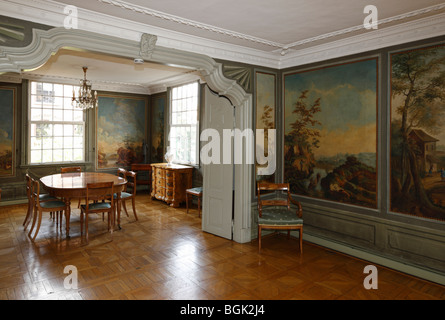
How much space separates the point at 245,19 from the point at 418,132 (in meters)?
2.55

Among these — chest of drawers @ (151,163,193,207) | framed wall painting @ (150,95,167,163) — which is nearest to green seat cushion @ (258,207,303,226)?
chest of drawers @ (151,163,193,207)

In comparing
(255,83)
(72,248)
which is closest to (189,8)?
(255,83)

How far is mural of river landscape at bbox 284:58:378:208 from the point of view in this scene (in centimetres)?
440

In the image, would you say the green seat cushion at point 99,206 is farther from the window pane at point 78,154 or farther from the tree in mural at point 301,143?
the window pane at point 78,154

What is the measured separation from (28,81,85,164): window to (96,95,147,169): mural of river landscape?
0.53 m

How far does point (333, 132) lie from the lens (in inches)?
190

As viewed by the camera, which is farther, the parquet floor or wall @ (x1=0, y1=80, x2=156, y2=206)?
wall @ (x1=0, y1=80, x2=156, y2=206)

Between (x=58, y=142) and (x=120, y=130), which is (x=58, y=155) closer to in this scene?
(x=58, y=142)

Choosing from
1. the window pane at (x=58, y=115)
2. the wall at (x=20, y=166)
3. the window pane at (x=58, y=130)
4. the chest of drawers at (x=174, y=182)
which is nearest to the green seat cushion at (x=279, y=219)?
the chest of drawers at (x=174, y=182)

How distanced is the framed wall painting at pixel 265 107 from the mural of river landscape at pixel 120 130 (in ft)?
17.7

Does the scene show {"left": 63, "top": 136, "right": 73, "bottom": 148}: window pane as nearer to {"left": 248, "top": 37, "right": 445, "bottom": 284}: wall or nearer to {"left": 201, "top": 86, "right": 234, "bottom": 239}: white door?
{"left": 201, "top": 86, "right": 234, "bottom": 239}: white door

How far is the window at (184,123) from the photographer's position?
7910 millimetres
